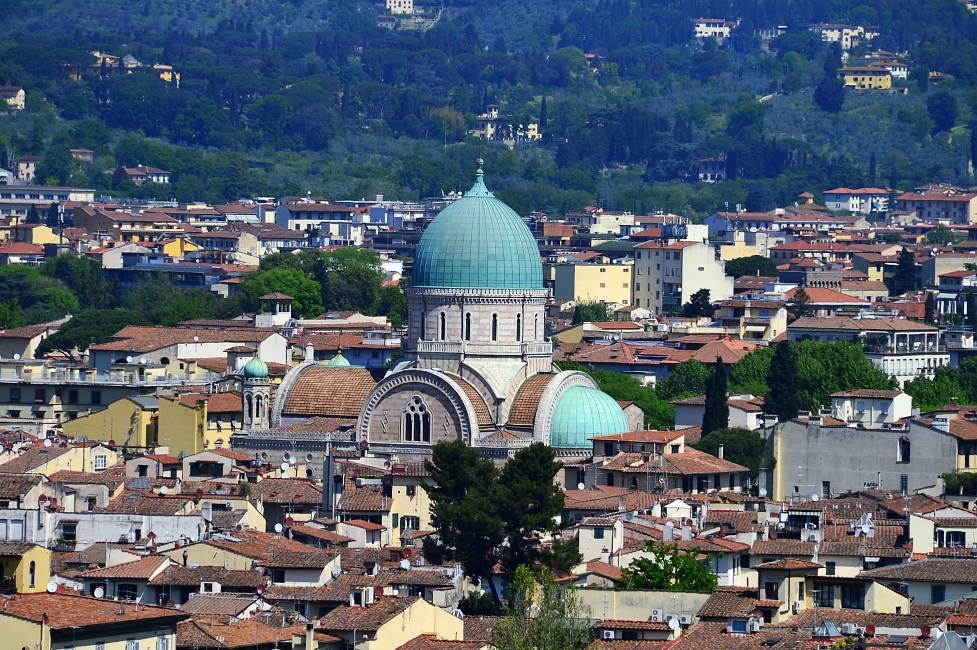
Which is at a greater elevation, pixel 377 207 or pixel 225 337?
pixel 377 207

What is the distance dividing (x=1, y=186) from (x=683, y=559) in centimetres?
14383

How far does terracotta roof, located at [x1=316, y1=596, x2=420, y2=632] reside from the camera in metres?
41.4

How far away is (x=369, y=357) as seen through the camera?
9106cm

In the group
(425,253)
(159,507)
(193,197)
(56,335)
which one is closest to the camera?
(159,507)

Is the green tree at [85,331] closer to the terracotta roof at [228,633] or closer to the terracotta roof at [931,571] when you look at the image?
the terracotta roof at [931,571]

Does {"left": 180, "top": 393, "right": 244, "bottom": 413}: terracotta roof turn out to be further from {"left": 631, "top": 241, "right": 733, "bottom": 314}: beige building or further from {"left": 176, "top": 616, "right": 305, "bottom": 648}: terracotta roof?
{"left": 631, "top": 241, "right": 733, "bottom": 314}: beige building

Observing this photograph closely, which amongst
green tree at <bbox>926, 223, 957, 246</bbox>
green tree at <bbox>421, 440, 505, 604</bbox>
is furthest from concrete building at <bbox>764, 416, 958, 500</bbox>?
green tree at <bbox>926, 223, 957, 246</bbox>

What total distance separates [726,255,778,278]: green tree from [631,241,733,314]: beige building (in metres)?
1.61

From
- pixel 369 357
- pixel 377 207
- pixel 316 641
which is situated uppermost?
pixel 377 207

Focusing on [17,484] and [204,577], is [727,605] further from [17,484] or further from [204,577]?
[17,484]

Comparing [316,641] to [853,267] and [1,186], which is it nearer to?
[853,267]

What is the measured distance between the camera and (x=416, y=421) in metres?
70.3

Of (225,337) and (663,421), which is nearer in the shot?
(663,421)

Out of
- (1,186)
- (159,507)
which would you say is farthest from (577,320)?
(1,186)
